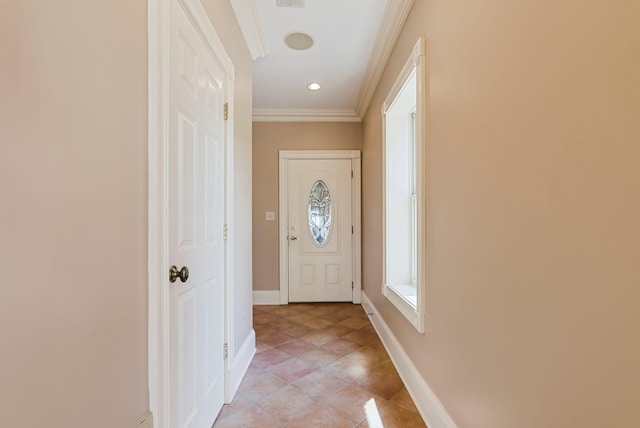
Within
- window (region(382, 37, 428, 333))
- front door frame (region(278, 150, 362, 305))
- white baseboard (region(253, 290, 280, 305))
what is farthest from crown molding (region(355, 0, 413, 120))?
white baseboard (region(253, 290, 280, 305))

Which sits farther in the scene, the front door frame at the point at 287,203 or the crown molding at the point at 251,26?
the front door frame at the point at 287,203

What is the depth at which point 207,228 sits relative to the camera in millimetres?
1633

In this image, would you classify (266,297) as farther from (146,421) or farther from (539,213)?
(539,213)

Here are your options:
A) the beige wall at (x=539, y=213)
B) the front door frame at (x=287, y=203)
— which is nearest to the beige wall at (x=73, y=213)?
the beige wall at (x=539, y=213)

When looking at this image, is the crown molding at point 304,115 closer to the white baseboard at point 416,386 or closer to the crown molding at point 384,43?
the crown molding at point 384,43

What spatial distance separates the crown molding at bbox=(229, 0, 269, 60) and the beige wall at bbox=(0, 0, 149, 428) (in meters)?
1.29

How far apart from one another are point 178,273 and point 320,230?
3.09 metres

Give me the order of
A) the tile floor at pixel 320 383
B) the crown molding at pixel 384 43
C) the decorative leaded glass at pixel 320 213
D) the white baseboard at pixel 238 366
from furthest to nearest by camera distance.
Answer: the decorative leaded glass at pixel 320 213 → the crown molding at pixel 384 43 → the white baseboard at pixel 238 366 → the tile floor at pixel 320 383

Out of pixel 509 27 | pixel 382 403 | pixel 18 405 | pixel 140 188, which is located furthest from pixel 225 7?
pixel 382 403

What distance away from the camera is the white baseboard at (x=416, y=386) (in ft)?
5.08

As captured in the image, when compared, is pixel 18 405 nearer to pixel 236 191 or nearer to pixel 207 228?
pixel 207 228

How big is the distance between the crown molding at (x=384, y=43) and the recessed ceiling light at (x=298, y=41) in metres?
0.55

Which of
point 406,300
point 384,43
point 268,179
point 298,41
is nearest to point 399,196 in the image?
point 406,300

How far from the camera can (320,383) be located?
2156 millimetres
